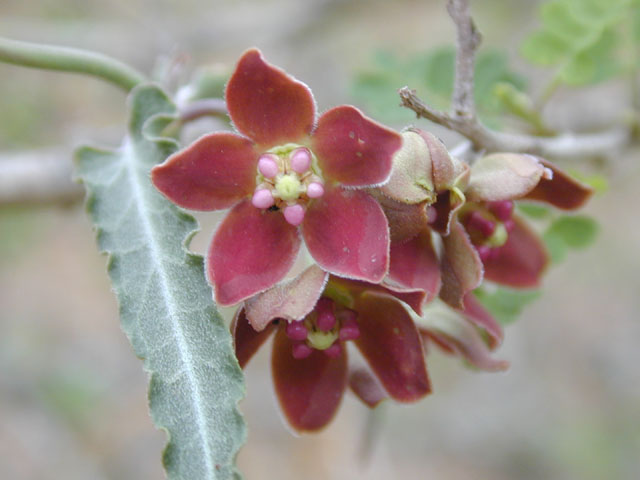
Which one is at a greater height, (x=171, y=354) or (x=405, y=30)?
(x=171, y=354)

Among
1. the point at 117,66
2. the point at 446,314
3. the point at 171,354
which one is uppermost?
the point at 117,66

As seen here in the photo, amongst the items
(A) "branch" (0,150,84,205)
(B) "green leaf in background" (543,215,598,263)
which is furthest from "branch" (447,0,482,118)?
(A) "branch" (0,150,84,205)

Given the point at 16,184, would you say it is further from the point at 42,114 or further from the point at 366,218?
the point at 42,114

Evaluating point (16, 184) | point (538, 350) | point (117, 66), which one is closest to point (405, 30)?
point (538, 350)

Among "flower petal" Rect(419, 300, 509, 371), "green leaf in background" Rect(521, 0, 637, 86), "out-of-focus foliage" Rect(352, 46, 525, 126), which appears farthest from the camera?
"out-of-focus foliage" Rect(352, 46, 525, 126)

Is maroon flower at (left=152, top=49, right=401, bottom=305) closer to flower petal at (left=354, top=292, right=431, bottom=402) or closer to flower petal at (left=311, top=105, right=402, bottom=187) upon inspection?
flower petal at (left=311, top=105, right=402, bottom=187)

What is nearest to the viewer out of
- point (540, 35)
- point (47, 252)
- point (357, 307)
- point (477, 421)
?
point (357, 307)

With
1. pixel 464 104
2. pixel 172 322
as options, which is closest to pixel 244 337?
pixel 172 322
